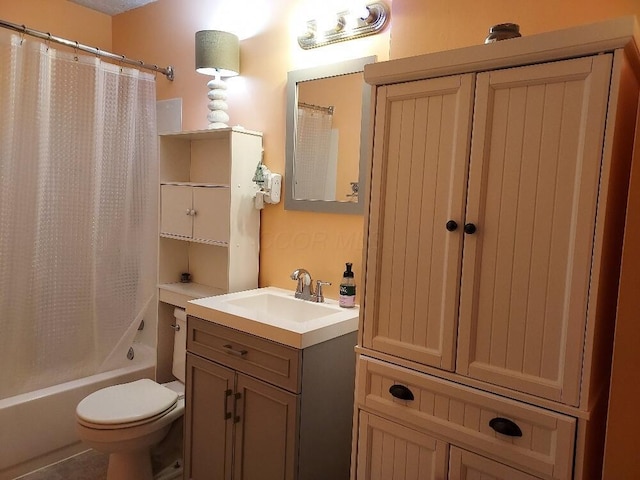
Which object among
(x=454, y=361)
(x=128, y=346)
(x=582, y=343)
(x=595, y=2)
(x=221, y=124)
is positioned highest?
(x=595, y=2)

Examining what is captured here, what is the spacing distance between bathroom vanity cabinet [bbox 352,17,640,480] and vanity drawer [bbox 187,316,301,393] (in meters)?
0.30

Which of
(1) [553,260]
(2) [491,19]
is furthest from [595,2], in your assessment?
(1) [553,260]

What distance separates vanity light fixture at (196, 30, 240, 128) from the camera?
2.37 meters

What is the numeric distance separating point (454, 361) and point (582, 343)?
1.07 ft

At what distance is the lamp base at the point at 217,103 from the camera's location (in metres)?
2.45

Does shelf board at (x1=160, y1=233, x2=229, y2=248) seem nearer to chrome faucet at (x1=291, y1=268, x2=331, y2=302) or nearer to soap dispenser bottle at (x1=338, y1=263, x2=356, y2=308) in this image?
chrome faucet at (x1=291, y1=268, x2=331, y2=302)

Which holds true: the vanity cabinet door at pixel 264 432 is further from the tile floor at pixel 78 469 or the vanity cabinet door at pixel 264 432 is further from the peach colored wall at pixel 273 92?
the tile floor at pixel 78 469

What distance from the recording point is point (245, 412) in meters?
1.80

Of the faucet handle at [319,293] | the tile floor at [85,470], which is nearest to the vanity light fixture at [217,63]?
the faucet handle at [319,293]

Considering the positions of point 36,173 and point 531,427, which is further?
point 36,173

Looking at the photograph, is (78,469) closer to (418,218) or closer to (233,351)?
(233,351)

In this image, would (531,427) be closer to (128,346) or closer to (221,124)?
(221,124)

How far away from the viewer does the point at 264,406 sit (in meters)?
1.73

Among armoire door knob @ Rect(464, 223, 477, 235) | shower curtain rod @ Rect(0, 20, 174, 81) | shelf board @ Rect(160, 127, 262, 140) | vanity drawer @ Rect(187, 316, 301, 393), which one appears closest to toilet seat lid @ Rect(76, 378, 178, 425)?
vanity drawer @ Rect(187, 316, 301, 393)
